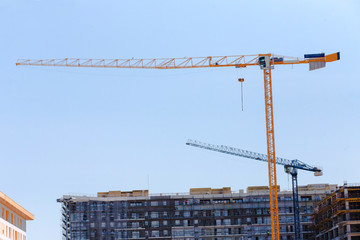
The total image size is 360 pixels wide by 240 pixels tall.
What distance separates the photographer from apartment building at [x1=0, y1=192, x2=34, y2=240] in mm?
139875

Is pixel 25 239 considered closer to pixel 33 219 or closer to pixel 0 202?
pixel 33 219

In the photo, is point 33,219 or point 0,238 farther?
point 33,219

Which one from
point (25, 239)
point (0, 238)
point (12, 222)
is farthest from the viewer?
point (25, 239)

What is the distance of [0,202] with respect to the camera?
453 feet

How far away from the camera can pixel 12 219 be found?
152 m

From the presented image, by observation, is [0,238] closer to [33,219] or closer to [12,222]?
[12,222]

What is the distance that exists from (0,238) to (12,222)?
15.8 m

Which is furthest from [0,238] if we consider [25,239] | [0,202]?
[25,239]

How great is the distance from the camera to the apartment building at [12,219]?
459 ft

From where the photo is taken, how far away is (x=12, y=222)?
15138cm

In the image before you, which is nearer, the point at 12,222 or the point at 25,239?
the point at 12,222

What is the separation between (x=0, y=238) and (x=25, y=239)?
30780mm

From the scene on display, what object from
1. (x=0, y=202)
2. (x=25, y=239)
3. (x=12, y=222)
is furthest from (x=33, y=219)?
(x=0, y=202)

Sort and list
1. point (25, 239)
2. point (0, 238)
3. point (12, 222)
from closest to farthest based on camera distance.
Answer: point (0, 238) → point (12, 222) → point (25, 239)
